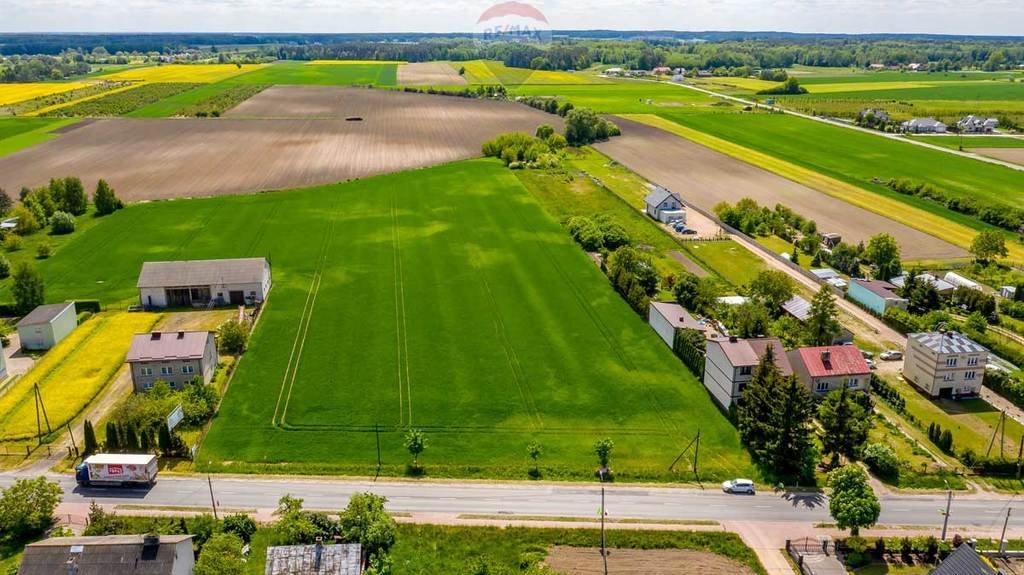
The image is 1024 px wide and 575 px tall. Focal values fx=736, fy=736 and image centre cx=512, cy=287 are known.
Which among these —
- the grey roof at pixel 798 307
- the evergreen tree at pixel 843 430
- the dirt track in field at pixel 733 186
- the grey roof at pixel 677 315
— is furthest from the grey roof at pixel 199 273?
the dirt track in field at pixel 733 186

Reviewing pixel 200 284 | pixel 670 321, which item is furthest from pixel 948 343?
pixel 200 284

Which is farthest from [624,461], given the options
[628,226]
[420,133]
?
[420,133]

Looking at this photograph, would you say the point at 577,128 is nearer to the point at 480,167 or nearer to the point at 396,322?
the point at 480,167

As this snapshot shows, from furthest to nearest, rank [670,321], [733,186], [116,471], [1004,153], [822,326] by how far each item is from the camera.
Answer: [1004,153] < [733,186] < [670,321] < [822,326] < [116,471]

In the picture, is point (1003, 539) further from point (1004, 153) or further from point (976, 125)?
point (976, 125)

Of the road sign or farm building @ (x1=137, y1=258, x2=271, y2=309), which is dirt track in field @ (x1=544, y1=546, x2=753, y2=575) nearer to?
the road sign

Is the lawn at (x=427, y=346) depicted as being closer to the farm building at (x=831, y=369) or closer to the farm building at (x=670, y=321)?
the farm building at (x=670, y=321)
